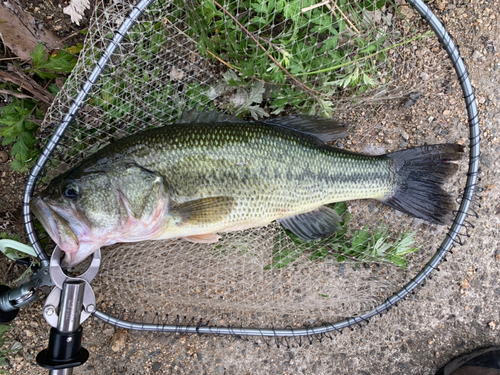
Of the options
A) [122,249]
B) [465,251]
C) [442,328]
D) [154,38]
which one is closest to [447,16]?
[465,251]

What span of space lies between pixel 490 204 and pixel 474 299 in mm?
767

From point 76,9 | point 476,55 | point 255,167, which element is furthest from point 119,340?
point 476,55

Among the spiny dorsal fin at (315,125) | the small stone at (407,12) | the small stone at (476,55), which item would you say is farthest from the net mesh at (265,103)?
the small stone at (476,55)

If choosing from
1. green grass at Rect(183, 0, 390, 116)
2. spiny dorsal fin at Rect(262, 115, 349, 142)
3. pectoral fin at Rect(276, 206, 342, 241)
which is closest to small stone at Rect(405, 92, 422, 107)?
green grass at Rect(183, 0, 390, 116)

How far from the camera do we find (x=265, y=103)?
2.33 metres

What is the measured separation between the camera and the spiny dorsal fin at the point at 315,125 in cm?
212

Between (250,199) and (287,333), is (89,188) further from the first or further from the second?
(287,333)

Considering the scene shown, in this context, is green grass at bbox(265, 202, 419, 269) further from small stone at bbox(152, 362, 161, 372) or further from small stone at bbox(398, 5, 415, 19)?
small stone at bbox(398, 5, 415, 19)

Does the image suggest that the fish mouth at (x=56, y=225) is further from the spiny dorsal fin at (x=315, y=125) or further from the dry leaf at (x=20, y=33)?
the spiny dorsal fin at (x=315, y=125)

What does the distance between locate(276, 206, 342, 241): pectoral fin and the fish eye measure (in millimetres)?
1251

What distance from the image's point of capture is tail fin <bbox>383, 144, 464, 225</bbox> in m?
2.16

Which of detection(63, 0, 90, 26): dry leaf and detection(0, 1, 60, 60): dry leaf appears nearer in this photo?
detection(0, 1, 60, 60): dry leaf

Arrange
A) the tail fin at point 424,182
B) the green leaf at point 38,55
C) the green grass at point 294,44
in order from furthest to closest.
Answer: the tail fin at point 424,182
the green leaf at point 38,55
the green grass at point 294,44

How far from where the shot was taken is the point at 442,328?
2562mm
